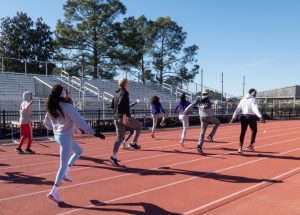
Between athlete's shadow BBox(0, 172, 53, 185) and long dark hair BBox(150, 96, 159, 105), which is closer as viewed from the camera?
athlete's shadow BBox(0, 172, 53, 185)

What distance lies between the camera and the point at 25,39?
47.2 metres

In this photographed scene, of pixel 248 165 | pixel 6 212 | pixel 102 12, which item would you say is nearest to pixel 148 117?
pixel 248 165

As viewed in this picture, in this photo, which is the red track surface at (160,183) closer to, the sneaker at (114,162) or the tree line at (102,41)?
the sneaker at (114,162)

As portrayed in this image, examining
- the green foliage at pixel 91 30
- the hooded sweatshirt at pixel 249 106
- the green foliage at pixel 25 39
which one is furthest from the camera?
the green foliage at pixel 25 39

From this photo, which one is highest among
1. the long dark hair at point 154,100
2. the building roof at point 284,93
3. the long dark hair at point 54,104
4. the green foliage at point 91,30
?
the green foliage at point 91,30

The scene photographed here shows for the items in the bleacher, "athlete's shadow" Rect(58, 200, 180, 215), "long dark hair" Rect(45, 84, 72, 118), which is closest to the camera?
"athlete's shadow" Rect(58, 200, 180, 215)

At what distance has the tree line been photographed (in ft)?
131

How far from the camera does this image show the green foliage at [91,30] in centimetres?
3956

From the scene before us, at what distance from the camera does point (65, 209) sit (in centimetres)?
550

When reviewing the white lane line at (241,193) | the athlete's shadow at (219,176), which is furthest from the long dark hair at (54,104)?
the athlete's shadow at (219,176)

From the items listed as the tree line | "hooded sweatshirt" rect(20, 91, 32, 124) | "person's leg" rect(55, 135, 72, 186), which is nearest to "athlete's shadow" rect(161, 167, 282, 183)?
"person's leg" rect(55, 135, 72, 186)

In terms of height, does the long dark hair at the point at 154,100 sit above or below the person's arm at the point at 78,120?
above

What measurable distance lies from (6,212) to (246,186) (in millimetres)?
4008

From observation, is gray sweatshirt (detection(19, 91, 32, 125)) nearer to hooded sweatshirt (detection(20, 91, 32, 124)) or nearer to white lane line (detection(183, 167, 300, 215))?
hooded sweatshirt (detection(20, 91, 32, 124))
